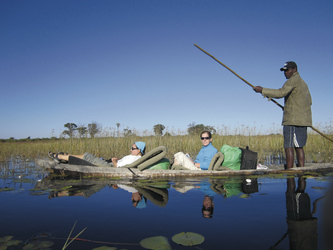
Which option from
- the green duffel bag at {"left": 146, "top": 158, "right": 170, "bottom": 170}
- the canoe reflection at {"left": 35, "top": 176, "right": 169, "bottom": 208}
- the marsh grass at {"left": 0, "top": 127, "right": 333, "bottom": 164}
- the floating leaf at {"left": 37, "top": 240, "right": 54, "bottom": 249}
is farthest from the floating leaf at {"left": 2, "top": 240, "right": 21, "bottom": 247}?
the marsh grass at {"left": 0, "top": 127, "right": 333, "bottom": 164}

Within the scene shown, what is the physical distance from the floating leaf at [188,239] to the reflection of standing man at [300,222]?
2.38 ft

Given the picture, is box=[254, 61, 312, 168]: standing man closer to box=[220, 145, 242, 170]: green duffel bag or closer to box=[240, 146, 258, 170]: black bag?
box=[240, 146, 258, 170]: black bag

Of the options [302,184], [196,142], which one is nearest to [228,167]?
[302,184]

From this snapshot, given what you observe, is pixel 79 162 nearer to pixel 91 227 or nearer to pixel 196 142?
pixel 91 227

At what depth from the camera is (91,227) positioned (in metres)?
2.71

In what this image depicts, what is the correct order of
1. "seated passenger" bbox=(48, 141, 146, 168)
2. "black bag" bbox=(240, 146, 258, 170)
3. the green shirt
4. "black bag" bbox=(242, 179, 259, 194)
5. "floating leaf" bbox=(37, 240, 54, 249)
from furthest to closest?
"seated passenger" bbox=(48, 141, 146, 168) → "black bag" bbox=(240, 146, 258, 170) → the green shirt → "black bag" bbox=(242, 179, 259, 194) → "floating leaf" bbox=(37, 240, 54, 249)

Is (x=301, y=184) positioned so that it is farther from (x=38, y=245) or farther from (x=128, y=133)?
(x=128, y=133)

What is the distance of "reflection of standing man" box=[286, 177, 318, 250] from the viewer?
2120mm

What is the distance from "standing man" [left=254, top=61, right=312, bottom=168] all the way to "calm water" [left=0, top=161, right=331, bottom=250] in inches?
48.3

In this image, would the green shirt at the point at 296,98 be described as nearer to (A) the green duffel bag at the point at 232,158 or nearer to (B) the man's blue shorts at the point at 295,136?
(B) the man's blue shorts at the point at 295,136

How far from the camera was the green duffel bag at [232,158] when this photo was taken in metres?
6.18

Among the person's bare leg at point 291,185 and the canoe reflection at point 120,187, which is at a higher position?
the person's bare leg at point 291,185

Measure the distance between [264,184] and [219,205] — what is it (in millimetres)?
2010

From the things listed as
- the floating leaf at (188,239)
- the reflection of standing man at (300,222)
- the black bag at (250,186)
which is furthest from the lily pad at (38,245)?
the black bag at (250,186)
